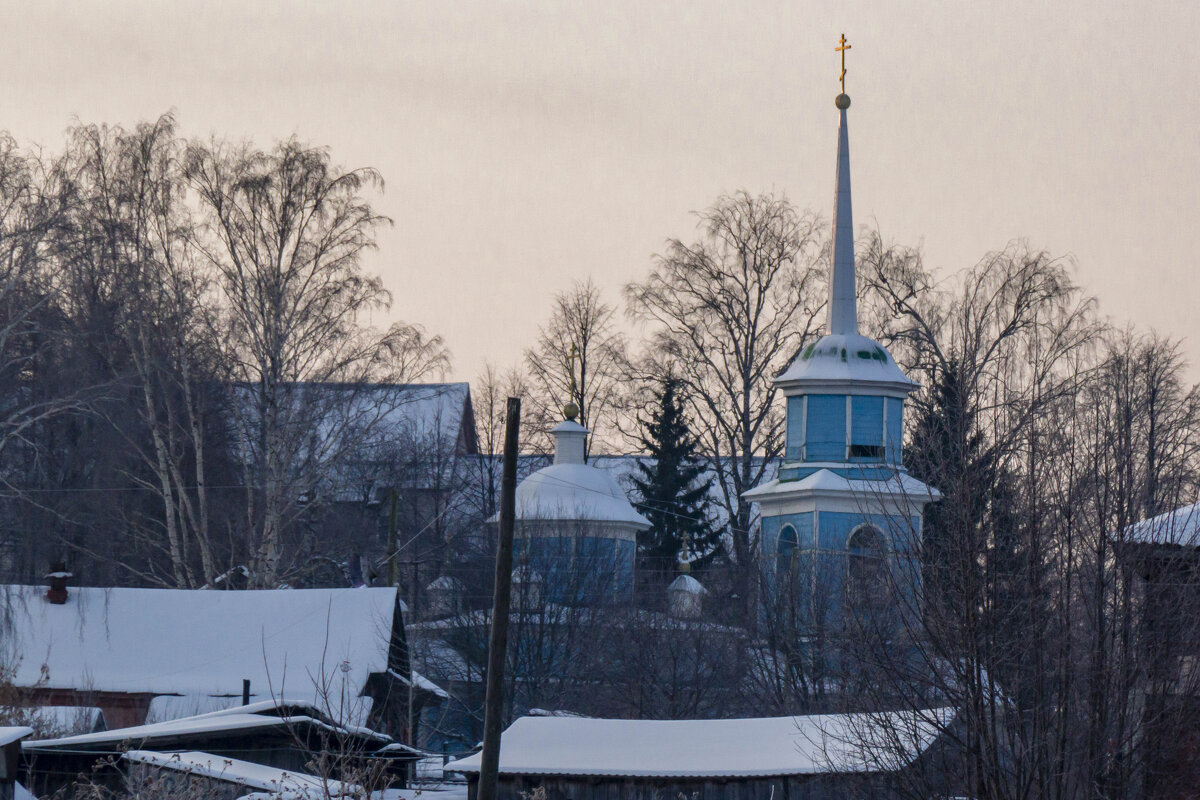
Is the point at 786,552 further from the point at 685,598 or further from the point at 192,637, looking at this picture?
the point at 192,637

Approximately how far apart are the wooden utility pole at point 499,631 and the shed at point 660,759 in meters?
3.70

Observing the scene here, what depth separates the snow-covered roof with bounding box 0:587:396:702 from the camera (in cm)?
2705

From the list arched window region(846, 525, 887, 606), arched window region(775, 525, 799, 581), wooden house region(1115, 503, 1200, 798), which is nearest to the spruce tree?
arched window region(775, 525, 799, 581)

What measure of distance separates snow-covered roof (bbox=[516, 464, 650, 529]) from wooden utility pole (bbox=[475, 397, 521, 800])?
1942 cm

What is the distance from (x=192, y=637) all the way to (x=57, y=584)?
2595mm

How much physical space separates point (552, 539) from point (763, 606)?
18.2ft

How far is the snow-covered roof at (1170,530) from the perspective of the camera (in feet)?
38.9

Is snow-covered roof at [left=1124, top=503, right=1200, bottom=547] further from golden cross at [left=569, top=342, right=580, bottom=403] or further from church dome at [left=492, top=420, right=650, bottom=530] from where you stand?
golden cross at [left=569, top=342, right=580, bottom=403]

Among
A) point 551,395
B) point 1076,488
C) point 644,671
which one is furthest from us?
point 551,395

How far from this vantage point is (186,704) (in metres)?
26.8

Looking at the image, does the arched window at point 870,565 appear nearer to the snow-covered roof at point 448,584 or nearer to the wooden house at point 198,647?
the wooden house at point 198,647

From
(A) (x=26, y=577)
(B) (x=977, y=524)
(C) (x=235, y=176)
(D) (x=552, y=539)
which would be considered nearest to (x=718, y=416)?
(D) (x=552, y=539)

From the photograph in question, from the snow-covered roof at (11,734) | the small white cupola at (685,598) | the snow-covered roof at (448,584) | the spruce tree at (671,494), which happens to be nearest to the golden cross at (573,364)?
the spruce tree at (671,494)

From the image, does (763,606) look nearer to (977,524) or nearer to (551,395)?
(551,395)
